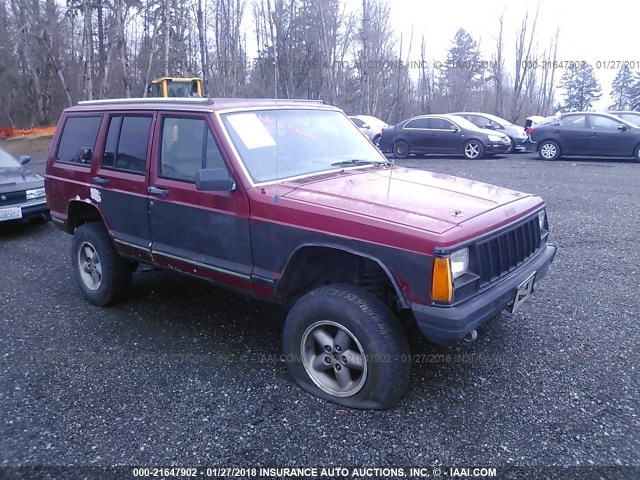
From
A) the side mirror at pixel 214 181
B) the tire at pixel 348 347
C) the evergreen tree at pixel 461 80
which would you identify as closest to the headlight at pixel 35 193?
the side mirror at pixel 214 181

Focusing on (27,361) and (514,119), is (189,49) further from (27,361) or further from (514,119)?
(27,361)

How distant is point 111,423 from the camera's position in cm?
304

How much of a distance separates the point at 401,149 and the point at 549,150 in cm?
460

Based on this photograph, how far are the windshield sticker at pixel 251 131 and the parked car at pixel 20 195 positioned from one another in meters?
5.21

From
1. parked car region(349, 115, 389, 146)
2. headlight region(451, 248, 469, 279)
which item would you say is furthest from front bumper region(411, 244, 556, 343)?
parked car region(349, 115, 389, 146)

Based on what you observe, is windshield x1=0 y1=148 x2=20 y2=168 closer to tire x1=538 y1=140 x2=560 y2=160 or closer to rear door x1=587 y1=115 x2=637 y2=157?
tire x1=538 y1=140 x2=560 y2=160

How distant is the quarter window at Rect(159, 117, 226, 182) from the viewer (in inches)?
146

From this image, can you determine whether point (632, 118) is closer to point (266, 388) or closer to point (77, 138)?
point (77, 138)

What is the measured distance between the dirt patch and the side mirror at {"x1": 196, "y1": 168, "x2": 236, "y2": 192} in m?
24.4

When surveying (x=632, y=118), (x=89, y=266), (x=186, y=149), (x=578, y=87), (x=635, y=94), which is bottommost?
(x=89, y=266)

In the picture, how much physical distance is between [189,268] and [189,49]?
110 ft

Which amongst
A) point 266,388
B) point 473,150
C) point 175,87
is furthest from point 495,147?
point 266,388

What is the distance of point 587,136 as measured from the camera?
14.7 meters

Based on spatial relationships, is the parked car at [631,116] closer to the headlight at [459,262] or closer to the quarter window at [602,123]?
the quarter window at [602,123]
